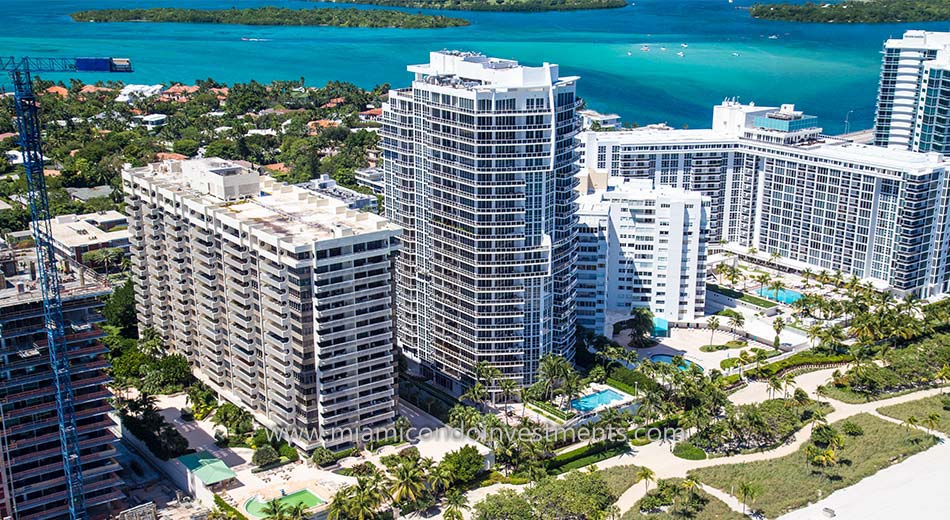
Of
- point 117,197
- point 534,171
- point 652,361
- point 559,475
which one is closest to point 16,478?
point 559,475

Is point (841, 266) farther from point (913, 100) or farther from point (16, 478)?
point (16, 478)

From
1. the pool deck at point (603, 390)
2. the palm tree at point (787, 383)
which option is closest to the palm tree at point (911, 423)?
the palm tree at point (787, 383)

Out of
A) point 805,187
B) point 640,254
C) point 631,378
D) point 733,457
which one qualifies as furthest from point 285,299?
point 805,187

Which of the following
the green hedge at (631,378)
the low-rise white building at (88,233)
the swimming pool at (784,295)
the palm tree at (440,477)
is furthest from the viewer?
the low-rise white building at (88,233)

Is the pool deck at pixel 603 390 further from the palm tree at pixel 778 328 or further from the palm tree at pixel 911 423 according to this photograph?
the palm tree at pixel 911 423

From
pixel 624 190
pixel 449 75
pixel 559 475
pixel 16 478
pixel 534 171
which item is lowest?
pixel 559 475

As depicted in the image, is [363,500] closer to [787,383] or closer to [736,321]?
[787,383]
